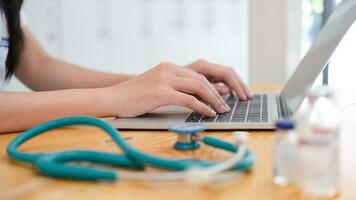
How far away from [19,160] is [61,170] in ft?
0.36

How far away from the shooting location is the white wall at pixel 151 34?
202 centimetres

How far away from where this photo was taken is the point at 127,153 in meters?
0.46

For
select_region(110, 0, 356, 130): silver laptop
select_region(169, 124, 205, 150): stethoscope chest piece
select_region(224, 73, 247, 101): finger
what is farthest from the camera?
select_region(224, 73, 247, 101): finger

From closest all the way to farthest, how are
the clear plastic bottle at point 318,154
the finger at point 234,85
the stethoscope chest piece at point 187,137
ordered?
the clear plastic bottle at point 318,154 < the stethoscope chest piece at point 187,137 < the finger at point 234,85

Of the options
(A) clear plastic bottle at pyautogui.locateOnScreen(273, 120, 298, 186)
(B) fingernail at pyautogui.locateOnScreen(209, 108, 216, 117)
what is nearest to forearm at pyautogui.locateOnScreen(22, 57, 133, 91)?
(B) fingernail at pyautogui.locateOnScreen(209, 108, 216, 117)

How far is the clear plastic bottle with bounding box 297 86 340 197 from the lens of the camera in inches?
14.5

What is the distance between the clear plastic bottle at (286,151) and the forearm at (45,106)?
0.42 metres

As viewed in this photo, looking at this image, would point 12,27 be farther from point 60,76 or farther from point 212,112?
point 212,112

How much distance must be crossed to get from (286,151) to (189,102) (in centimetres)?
33

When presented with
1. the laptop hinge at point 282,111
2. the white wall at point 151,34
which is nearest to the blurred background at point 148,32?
the white wall at point 151,34

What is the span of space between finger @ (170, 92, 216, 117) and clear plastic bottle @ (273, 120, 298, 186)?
1.05ft

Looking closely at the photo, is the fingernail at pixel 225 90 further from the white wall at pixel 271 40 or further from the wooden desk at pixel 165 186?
the white wall at pixel 271 40

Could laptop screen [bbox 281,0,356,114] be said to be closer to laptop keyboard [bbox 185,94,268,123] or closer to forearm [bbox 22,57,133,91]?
laptop keyboard [bbox 185,94,268,123]

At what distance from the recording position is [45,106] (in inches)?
28.6
